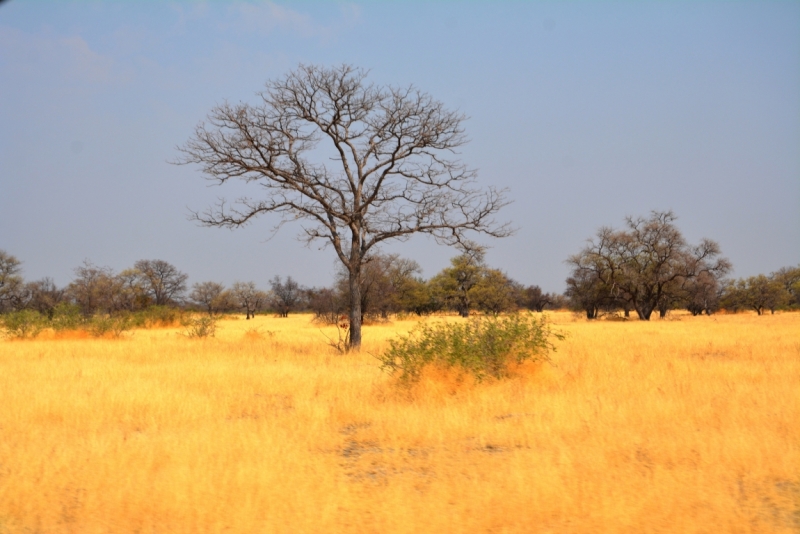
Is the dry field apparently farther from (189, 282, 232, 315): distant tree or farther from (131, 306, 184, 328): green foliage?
(189, 282, 232, 315): distant tree

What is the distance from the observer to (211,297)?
242 ft

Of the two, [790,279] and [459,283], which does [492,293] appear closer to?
[459,283]

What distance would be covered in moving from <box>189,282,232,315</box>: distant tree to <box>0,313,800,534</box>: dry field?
2440 inches

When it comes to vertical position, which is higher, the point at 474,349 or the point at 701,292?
the point at 701,292

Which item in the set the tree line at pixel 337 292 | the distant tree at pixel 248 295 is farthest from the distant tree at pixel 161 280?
the distant tree at pixel 248 295

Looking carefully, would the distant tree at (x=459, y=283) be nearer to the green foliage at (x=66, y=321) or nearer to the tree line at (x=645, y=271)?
the tree line at (x=645, y=271)

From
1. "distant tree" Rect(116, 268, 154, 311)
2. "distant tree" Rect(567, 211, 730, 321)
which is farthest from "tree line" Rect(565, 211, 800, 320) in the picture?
"distant tree" Rect(116, 268, 154, 311)

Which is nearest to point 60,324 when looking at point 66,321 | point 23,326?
point 66,321

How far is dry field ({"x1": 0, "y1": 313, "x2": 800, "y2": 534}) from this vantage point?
4.64m

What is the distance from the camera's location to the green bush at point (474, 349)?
33.7 ft

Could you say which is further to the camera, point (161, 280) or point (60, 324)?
point (161, 280)

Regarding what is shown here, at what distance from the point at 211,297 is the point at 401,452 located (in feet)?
233

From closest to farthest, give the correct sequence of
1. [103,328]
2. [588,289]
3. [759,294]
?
[103,328]
[588,289]
[759,294]

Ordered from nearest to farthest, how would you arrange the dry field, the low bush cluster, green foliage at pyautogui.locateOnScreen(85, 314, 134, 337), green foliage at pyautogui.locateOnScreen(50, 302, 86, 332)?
the dry field → the low bush cluster → green foliage at pyautogui.locateOnScreen(85, 314, 134, 337) → green foliage at pyautogui.locateOnScreen(50, 302, 86, 332)
